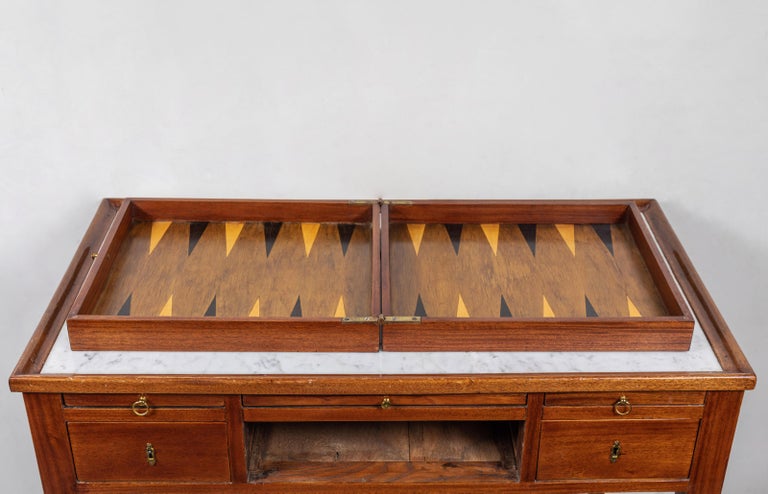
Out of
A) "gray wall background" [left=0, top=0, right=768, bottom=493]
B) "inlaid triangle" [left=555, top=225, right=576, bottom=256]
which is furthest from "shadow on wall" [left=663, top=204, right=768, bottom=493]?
"inlaid triangle" [left=555, top=225, right=576, bottom=256]

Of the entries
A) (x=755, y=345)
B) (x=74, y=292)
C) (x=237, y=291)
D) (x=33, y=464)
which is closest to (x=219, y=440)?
(x=237, y=291)

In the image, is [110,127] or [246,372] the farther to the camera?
[110,127]

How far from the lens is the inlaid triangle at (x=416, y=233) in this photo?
1.96 metres

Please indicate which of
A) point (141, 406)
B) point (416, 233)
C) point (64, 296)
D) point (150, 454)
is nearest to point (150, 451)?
point (150, 454)

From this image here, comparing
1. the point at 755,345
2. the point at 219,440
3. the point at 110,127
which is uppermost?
the point at 110,127

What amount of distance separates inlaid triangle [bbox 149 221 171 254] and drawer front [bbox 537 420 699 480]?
36.7 inches

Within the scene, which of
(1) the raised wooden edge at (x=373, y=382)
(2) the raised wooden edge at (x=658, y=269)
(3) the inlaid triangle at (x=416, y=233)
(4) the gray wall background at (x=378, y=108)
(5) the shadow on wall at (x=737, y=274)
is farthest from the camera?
(5) the shadow on wall at (x=737, y=274)

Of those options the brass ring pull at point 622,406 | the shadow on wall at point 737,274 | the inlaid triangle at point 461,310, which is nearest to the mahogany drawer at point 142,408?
the inlaid triangle at point 461,310

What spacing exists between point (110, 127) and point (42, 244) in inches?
13.9

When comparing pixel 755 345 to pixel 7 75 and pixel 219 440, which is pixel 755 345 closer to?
pixel 219 440

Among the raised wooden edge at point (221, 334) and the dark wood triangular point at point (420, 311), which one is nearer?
the raised wooden edge at point (221, 334)

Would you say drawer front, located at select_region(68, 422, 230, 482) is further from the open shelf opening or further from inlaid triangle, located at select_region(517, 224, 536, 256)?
inlaid triangle, located at select_region(517, 224, 536, 256)

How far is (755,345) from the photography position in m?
2.25

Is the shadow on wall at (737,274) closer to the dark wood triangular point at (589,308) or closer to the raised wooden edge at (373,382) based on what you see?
the dark wood triangular point at (589,308)
